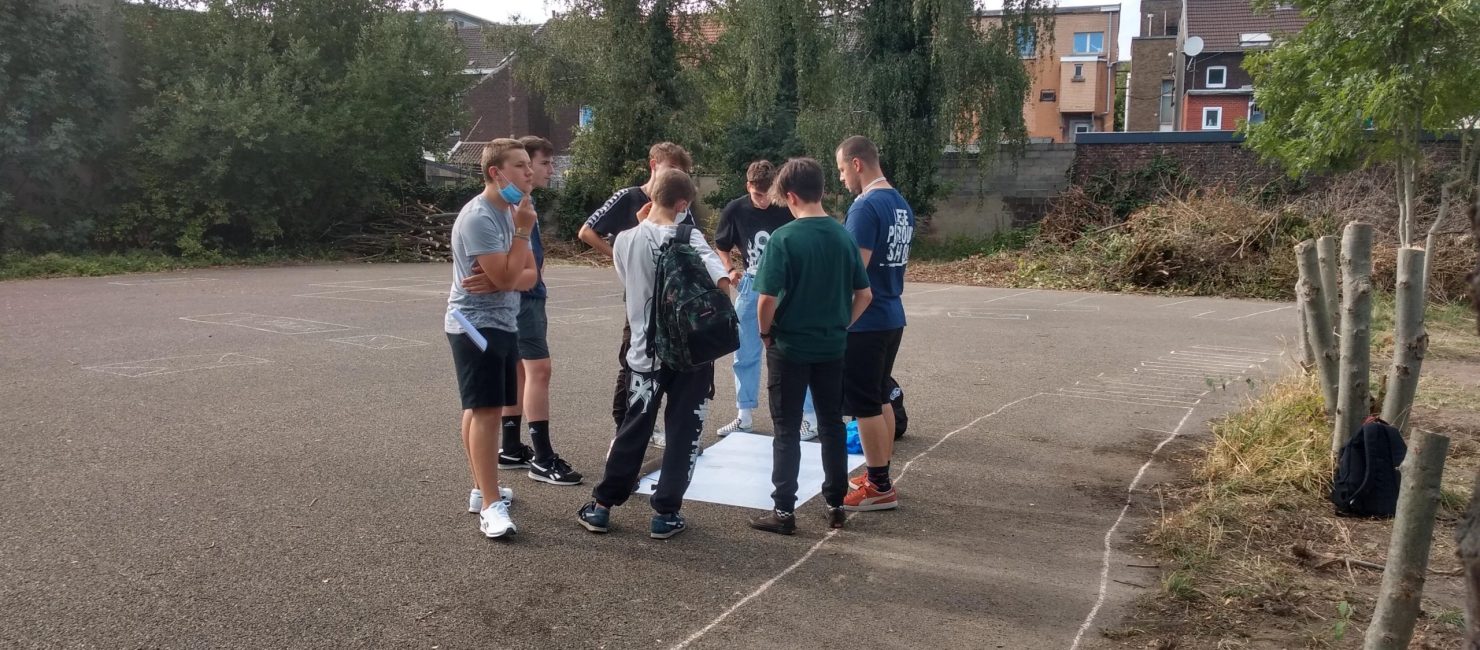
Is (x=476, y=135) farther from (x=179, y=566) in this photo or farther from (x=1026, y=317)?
(x=179, y=566)

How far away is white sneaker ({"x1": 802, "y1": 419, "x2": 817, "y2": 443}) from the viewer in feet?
22.6

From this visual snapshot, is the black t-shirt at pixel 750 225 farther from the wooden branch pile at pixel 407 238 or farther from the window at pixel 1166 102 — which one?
the window at pixel 1166 102

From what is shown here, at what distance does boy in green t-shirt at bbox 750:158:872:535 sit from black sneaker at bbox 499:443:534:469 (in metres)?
1.64

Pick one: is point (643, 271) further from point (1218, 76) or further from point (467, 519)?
point (1218, 76)

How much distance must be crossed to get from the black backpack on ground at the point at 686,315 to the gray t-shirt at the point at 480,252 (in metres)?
0.69

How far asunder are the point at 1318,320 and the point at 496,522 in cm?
440

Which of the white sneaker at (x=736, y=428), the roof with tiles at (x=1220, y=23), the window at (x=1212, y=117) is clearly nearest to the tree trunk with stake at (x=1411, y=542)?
the white sneaker at (x=736, y=428)

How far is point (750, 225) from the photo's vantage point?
6.65 m

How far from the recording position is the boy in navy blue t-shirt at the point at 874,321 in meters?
5.28

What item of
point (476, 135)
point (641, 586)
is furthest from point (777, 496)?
point (476, 135)

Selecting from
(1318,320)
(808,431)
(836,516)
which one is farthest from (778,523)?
(1318,320)

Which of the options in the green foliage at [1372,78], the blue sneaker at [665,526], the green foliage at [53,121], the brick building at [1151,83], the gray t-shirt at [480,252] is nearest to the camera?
the gray t-shirt at [480,252]

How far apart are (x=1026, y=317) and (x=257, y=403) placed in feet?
31.5

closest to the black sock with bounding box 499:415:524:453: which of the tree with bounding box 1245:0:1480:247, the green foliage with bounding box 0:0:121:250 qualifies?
the tree with bounding box 1245:0:1480:247
